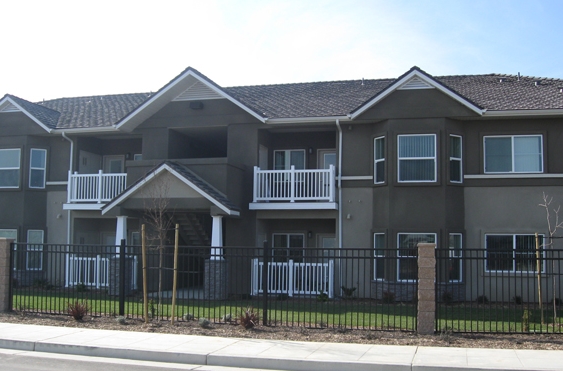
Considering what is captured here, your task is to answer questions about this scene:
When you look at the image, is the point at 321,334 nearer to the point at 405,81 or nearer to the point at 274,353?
the point at 274,353

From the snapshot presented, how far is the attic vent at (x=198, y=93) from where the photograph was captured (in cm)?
2180

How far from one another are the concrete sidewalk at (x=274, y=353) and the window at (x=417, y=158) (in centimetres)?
896

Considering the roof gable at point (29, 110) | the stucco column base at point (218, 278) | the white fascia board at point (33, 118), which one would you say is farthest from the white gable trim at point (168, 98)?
the stucco column base at point (218, 278)

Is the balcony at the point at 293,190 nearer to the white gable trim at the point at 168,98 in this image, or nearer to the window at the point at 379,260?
the window at the point at 379,260

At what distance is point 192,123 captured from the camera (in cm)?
2195

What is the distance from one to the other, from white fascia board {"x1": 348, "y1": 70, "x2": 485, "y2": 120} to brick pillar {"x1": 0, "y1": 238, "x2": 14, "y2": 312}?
36.7ft

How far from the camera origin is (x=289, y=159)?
2317 centimetres

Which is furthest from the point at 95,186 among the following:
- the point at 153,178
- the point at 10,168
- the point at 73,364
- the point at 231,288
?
the point at 73,364

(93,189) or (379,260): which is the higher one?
(93,189)

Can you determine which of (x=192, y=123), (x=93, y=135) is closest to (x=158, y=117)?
(x=192, y=123)

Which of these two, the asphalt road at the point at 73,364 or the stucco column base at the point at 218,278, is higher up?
the stucco column base at the point at 218,278

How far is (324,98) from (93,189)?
9.36m

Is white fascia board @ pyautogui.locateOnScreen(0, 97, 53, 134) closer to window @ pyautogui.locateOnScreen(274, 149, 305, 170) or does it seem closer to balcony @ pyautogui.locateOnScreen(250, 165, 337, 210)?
balcony @ pyautogui.locateOnScreen(250, 165, 337, 210)

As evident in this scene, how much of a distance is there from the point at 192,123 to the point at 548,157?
Result: 40.0 feet
